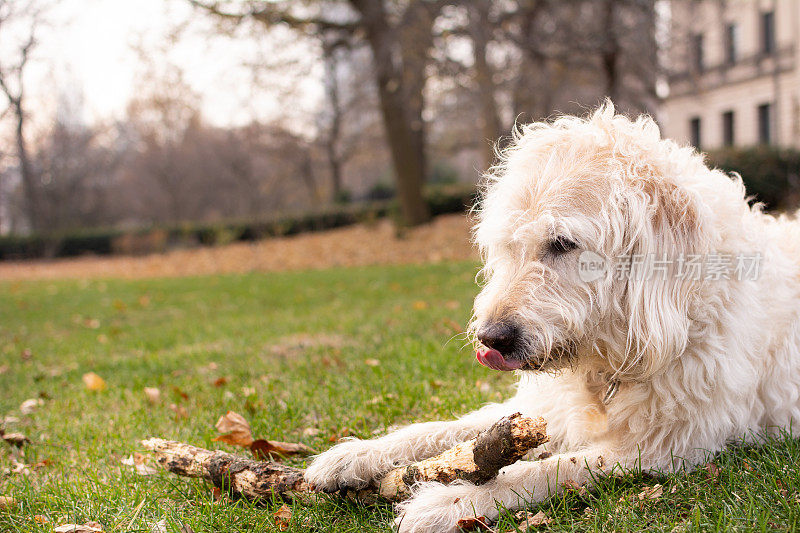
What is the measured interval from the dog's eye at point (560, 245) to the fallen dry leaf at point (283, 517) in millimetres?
1534

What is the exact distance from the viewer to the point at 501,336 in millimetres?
2338

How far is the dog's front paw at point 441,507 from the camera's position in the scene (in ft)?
7.30

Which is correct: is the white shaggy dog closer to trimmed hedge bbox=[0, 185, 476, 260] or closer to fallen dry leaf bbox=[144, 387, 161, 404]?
fallen dry leaf bbox=[144, 387, 161, 404]

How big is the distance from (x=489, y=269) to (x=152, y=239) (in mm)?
26523

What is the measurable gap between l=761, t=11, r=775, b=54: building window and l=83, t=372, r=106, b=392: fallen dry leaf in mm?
42348

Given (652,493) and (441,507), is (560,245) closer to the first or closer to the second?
(652,493)

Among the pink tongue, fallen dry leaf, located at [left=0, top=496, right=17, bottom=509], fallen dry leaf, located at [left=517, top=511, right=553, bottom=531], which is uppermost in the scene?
the pink tongue

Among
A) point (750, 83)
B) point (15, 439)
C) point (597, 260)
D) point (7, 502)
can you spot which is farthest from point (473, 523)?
point (750, 83)

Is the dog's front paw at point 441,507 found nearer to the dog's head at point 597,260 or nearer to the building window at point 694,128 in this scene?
the dog's head at point 597,260

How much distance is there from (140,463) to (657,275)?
109 inches

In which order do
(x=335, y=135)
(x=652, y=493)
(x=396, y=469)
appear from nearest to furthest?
(x=652, y=493)
(x=396, y=469)
(x=335, y=135)

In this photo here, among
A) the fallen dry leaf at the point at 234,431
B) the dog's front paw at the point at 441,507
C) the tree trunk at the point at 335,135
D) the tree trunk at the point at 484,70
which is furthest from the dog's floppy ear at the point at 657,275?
the tree trunk at the point at 335,135

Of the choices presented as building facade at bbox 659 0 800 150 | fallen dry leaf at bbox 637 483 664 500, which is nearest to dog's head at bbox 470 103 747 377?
fallen dry leaf at bbox 637 483 664 500

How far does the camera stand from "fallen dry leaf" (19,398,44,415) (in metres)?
4.57
